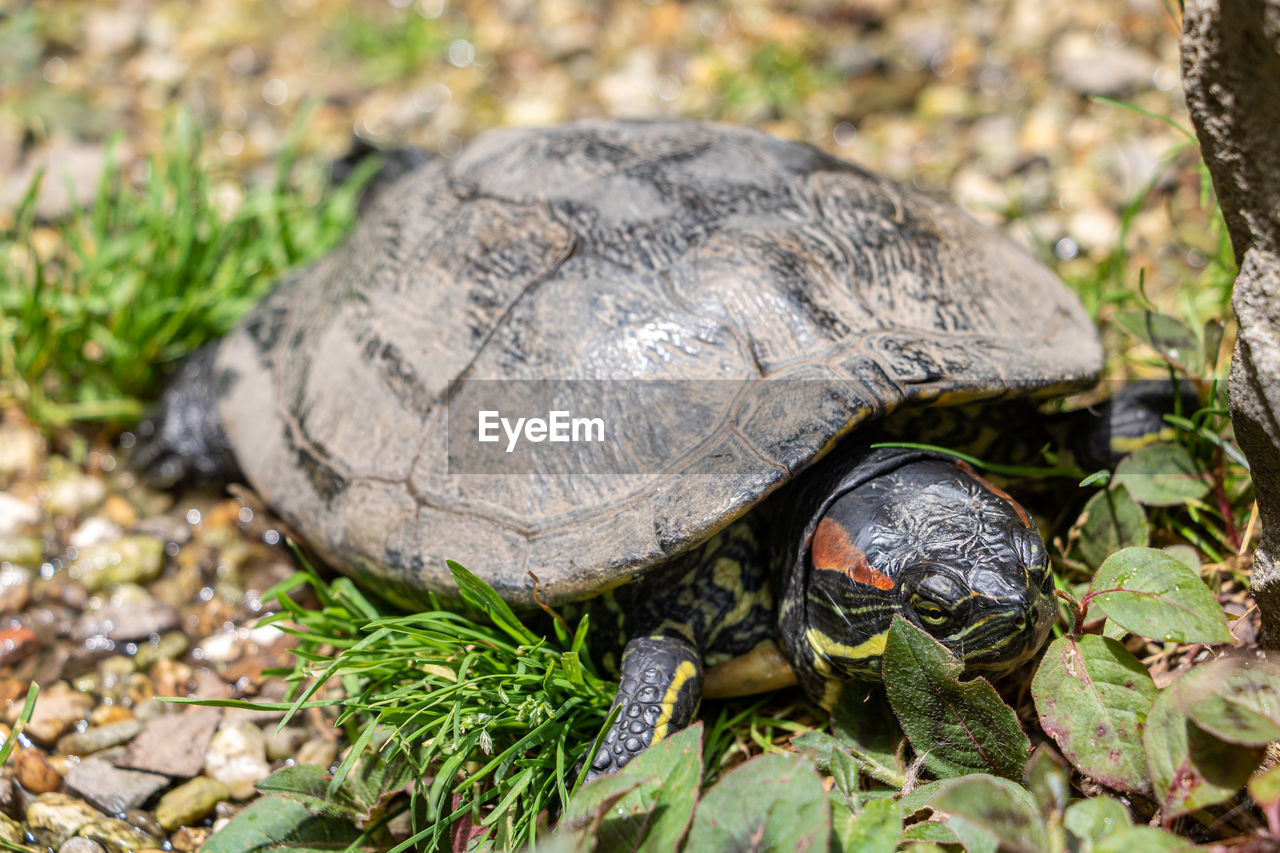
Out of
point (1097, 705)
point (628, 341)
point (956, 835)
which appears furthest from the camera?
point (628, 341)

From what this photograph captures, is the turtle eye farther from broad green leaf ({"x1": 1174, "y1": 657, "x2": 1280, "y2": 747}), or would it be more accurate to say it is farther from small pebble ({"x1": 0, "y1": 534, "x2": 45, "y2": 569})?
small pebble ({"x1": 0, "y1": 534, "x2": 45, "y2": 569})

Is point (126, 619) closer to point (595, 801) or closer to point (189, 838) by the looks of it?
point (189, 838)

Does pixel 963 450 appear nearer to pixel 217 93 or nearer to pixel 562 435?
pixel 562 435

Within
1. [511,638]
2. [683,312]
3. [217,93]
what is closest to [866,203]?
[683,312]

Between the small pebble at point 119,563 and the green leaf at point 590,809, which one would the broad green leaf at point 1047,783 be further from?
the small pebble at point 119,563

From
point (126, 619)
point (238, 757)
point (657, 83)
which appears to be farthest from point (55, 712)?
point (657, 83)

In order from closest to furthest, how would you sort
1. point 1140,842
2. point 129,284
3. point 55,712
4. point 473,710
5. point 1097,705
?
1. point 1140,842
2. point 1097,705
3. point 473,710
4. point 55,712
5. point 129,284

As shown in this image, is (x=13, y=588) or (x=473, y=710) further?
(x=13, y=588)
